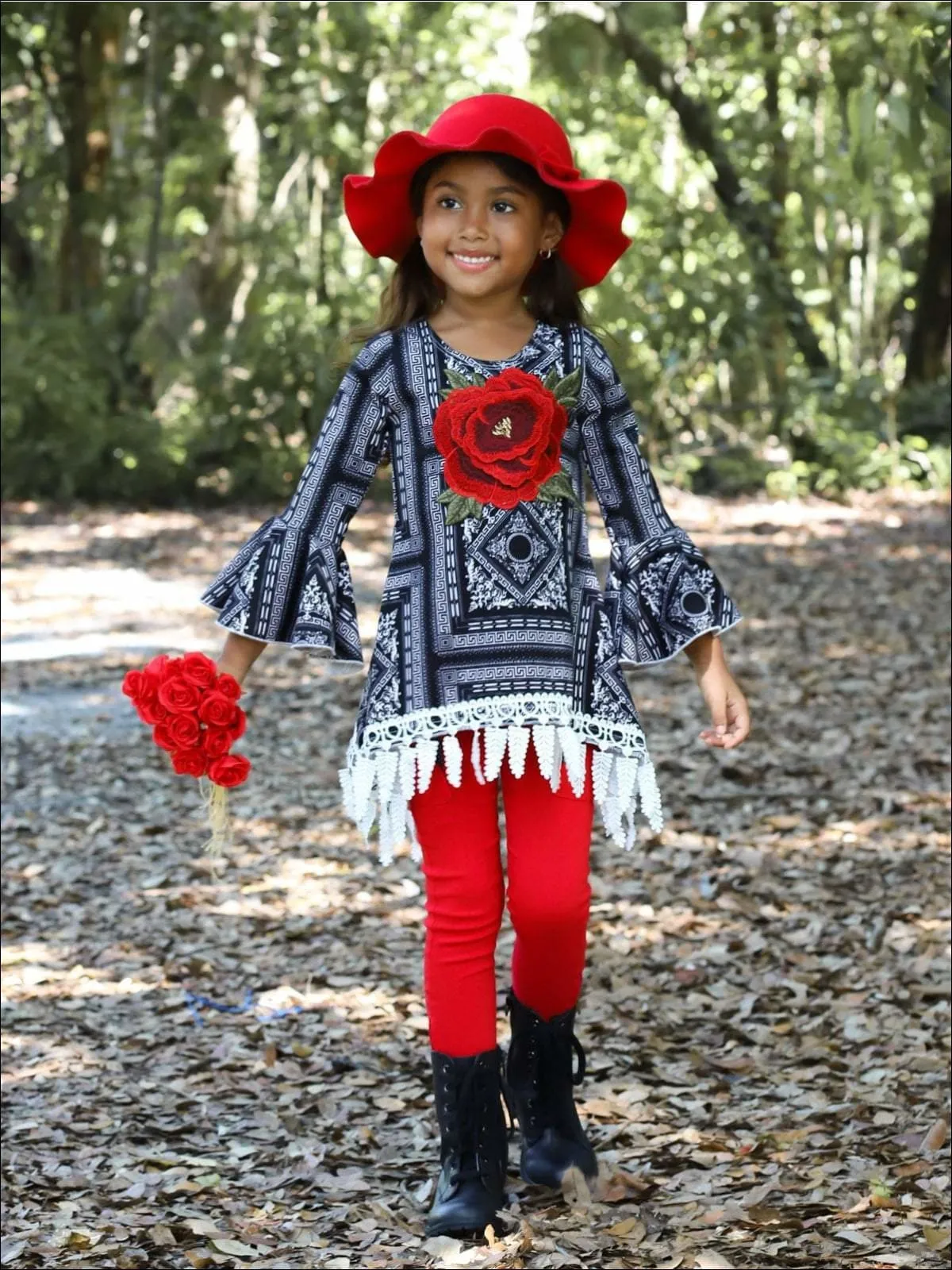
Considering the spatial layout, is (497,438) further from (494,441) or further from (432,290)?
(432,290)

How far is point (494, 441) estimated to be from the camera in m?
2.76

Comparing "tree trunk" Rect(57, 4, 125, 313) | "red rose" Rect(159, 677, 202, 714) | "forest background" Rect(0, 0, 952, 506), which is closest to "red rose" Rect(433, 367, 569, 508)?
"red rose" Rect(159, 677, 202, 714)

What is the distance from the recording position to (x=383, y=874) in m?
5.18

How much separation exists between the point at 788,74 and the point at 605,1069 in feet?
35.1

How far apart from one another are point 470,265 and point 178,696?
809mm

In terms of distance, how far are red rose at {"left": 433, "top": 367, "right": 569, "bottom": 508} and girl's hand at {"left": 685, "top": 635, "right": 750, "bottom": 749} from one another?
388 millimetres

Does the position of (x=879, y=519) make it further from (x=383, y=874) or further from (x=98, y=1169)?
(x=98, y=1169)

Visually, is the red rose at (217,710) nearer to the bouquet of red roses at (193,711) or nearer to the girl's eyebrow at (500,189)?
the bouquet of red roses at (193,711)

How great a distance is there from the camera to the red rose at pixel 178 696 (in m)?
2.68

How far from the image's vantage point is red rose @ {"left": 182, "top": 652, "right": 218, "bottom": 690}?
2.69m

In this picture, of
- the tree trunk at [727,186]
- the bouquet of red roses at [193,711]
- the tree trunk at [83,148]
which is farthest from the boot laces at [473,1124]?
the tree trunk at [83,148]

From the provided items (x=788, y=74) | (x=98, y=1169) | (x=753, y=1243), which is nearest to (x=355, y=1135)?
(x=98, y=1169)

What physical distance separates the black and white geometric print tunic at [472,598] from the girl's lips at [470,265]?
13cm

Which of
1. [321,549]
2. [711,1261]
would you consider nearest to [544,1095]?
[711,1261]
